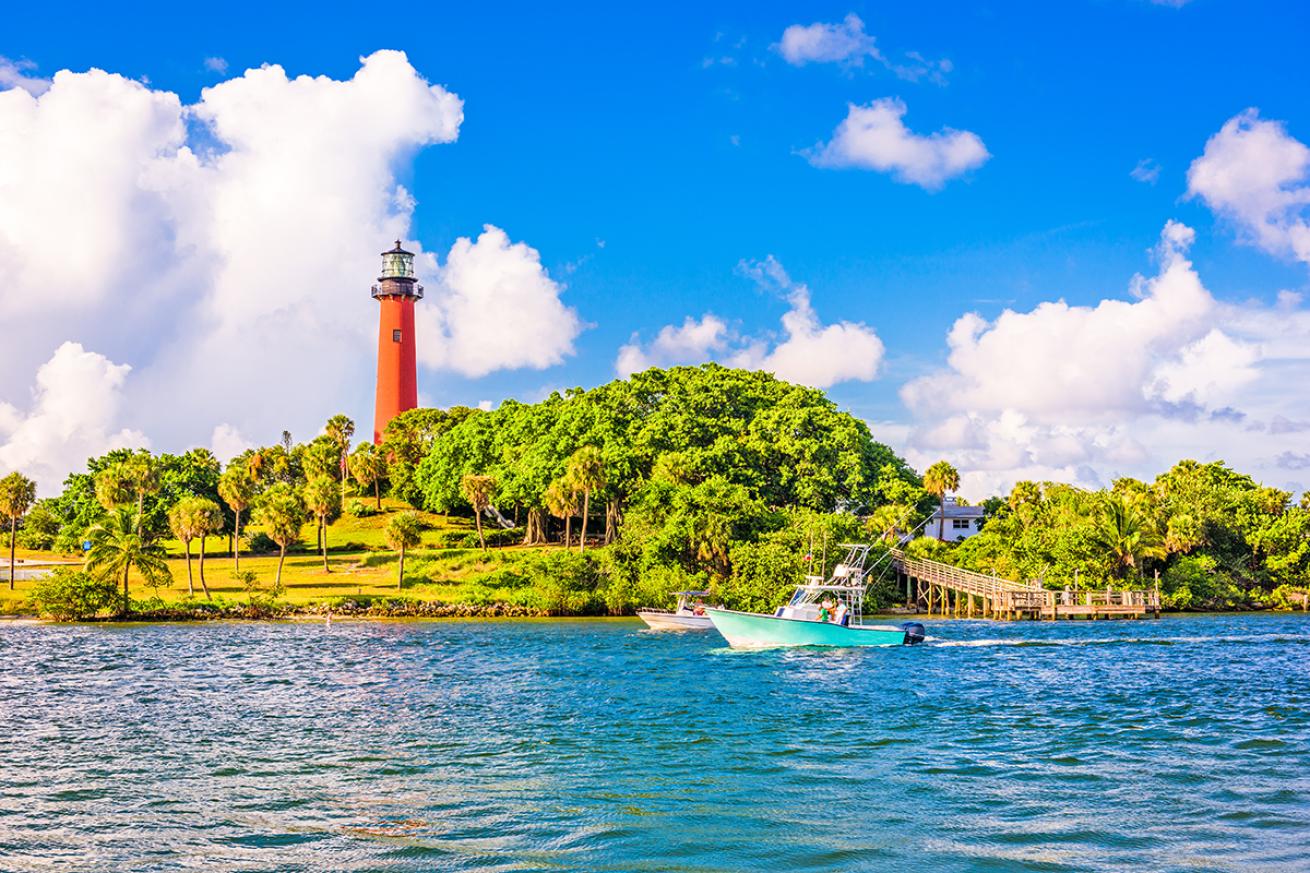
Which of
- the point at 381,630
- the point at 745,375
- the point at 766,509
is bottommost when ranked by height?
the point at 381,630

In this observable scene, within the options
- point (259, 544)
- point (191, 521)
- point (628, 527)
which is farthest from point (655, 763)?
point (259, 544)

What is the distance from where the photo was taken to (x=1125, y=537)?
82.2 m

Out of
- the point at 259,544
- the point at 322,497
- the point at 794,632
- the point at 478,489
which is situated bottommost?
the point at 794,632

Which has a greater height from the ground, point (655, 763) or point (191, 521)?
point (191, 521)

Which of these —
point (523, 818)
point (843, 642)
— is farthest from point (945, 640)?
point (523, 818)

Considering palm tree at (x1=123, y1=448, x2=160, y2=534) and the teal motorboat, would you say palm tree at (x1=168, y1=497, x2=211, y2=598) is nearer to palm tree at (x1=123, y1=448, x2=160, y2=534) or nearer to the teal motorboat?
palm tree at (x1=123, y1=448, x2=160, y2=534)

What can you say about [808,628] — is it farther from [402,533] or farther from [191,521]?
[191,521]

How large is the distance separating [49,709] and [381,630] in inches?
1243

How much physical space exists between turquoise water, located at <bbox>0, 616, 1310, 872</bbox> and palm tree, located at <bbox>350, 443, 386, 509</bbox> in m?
67.3

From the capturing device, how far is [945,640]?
56.6m

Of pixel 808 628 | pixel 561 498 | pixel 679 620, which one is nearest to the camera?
pixel 808 628

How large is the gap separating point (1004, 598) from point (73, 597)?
2296 inches

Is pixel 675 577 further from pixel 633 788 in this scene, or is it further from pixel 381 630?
pixel 633 788

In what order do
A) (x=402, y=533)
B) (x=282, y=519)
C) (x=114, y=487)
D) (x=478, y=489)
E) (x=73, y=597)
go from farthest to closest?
(x=114, y=487), (x=478, y=489), (x=282, y=519), (x=402, y=533), (x=73, y=597)
